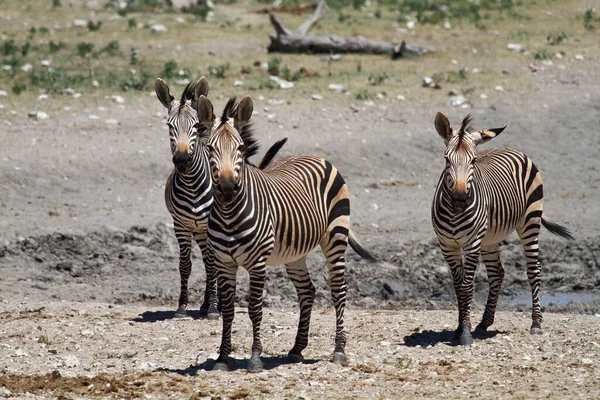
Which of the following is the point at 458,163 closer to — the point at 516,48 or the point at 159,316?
the point at 159,316

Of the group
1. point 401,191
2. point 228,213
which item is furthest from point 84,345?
point 401,191

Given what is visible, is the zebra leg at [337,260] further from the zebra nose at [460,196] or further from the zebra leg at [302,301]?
the zebra nose at [460,196]

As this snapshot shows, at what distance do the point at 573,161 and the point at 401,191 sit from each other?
3.01 meters

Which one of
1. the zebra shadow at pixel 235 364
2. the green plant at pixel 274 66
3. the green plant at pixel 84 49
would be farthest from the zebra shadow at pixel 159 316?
the green plant at pixel 84 49

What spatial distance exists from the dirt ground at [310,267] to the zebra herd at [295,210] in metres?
0.47

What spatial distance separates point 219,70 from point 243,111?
1086 cm

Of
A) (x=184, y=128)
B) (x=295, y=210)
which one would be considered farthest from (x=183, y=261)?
(x=295, y=210)

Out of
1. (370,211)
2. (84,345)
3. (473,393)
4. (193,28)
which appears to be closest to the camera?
(473,393)

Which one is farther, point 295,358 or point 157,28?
point 157,28

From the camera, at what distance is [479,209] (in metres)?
8.70

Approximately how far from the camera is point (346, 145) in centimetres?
1544

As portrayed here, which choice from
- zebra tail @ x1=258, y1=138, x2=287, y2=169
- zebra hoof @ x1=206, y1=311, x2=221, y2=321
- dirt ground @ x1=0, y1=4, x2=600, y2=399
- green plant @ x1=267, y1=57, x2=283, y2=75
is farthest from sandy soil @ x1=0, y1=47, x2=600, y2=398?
zebra tail @ x1=258, y1=138, x2=287, y2=169

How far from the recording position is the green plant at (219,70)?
1794cm

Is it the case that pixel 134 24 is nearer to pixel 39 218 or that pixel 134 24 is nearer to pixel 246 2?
pixel 246 2
